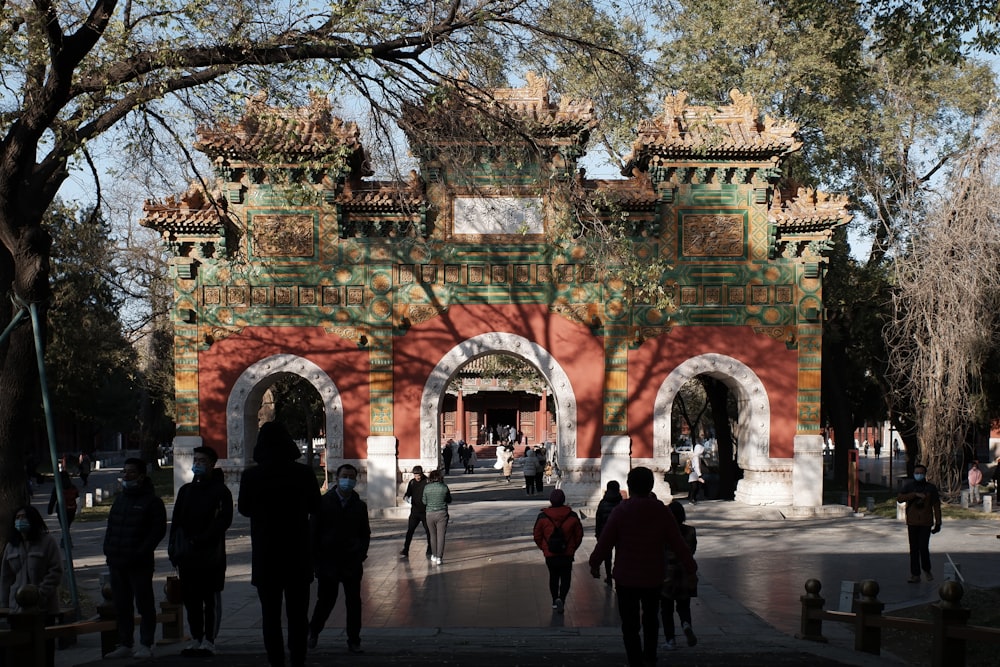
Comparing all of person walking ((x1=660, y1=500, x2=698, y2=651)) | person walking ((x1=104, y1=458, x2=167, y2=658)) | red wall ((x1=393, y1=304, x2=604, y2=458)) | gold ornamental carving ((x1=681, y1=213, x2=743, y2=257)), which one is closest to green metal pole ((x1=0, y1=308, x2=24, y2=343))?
person walking ((x1=104, y1=458, x2=167, y2=658))

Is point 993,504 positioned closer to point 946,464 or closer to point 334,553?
point 946,464

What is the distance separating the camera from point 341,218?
2122 cm

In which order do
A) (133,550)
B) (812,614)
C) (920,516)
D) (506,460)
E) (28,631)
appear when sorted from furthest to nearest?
(506,460) → (920,516) → (812,614) → (133,550) → (28,631)

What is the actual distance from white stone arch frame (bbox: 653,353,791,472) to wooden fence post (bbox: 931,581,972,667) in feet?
43.0

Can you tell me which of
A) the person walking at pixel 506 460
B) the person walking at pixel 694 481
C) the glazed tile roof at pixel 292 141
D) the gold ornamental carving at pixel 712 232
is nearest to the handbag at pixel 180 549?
the glazed tile roof at pixel 292 141

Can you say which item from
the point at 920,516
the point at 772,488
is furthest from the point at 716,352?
the point at 920,516

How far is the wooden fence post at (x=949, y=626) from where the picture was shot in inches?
328

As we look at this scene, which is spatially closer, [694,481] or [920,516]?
[920,516]

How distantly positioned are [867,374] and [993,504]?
8.56 meters

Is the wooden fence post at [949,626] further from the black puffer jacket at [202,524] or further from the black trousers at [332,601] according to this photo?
the black puffer jacket at [202,524]

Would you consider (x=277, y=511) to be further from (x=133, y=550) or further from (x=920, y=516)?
(x=920, y=516)

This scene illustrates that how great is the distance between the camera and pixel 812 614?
1005 centimetres

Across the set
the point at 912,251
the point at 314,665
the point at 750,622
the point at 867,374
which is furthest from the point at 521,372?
the point at 314,665

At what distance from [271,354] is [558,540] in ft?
38.2
